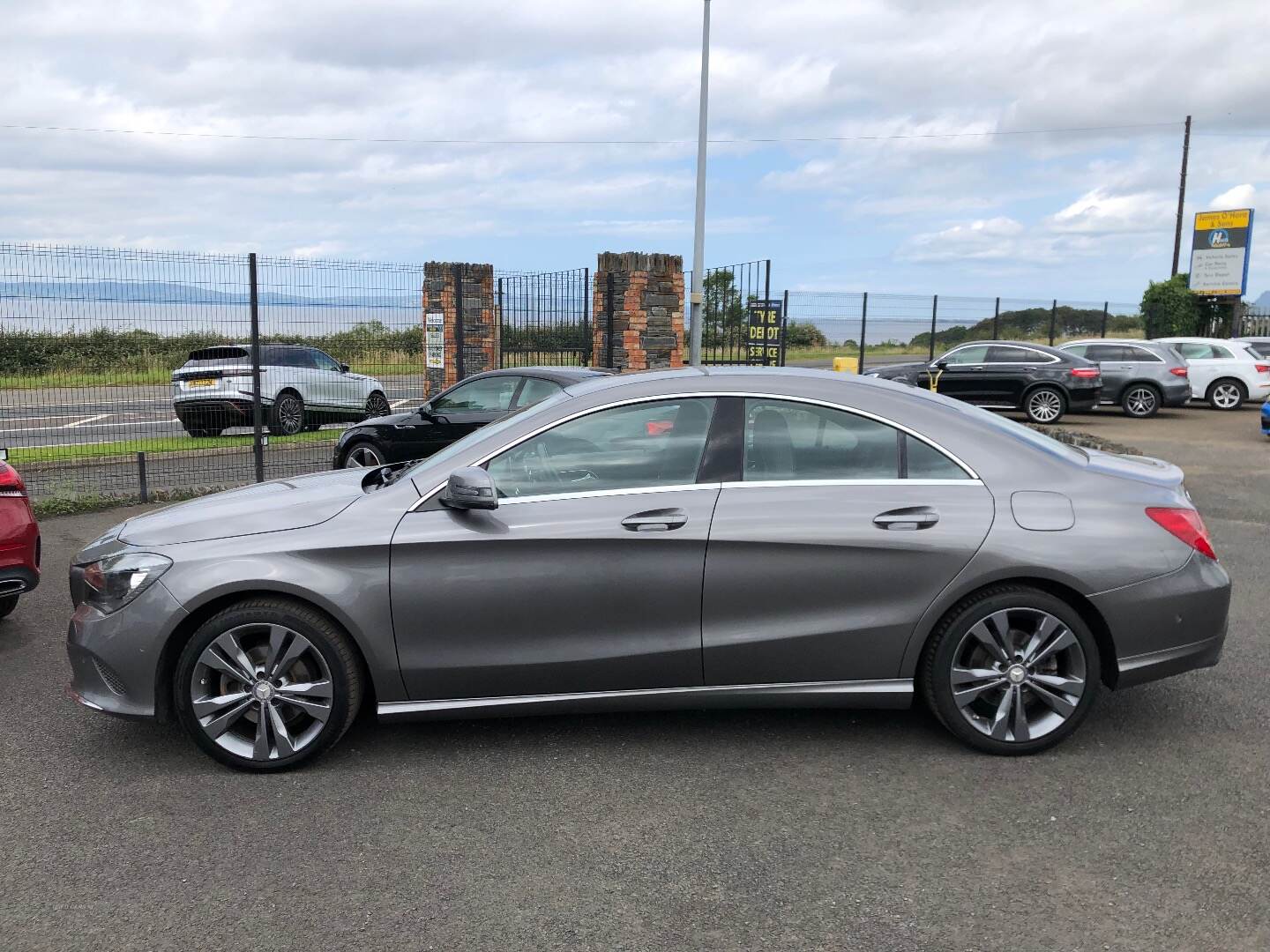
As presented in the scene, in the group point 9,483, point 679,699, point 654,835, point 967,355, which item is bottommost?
point 654,835

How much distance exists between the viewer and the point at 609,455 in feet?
14.3

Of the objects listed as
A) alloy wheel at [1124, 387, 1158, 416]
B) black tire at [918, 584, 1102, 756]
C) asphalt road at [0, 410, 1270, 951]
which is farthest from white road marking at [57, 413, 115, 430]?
alloy wheel at [1124, 387, 1158, 416]

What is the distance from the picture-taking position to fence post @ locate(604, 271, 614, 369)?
16.7 m

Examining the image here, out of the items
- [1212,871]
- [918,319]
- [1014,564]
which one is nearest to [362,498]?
[1014,564]

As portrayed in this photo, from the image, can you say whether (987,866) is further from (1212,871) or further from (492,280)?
(492,280)

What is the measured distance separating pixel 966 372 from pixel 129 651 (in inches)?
737

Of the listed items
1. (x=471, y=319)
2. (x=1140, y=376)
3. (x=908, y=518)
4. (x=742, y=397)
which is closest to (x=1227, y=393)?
(x=1140, y=376)

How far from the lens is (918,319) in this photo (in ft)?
93.7

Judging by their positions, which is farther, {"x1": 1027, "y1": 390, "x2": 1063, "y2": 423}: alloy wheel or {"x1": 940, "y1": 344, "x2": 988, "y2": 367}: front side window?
{"x1": 940, "y1": 344, "x2": 988, "y2": 367}: front side window

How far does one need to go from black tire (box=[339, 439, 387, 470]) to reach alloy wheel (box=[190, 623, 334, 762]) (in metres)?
7.52

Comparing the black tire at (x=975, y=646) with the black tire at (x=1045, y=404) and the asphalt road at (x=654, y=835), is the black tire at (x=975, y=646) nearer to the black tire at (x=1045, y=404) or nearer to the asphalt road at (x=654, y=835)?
the asphalt road at (x=654, y=835)

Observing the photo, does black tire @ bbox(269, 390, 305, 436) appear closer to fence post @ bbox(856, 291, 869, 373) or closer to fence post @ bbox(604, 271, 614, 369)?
fence post @ bbox(604, 271, 614, 369)

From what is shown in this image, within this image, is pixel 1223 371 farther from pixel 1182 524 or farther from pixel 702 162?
pixel 1182 524

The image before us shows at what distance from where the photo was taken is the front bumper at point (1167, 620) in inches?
168
